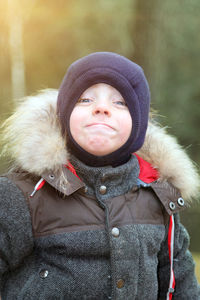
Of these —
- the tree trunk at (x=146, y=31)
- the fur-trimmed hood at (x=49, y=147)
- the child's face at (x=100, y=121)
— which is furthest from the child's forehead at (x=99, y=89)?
the tree trunk at (x=146, y=31)

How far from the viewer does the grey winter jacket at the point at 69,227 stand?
174 cm

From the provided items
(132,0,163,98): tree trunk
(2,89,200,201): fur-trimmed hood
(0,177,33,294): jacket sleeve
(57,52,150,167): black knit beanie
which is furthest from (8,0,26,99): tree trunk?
(0,177,33,294): jacket sleeve

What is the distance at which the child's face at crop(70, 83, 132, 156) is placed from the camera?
71.7 inches

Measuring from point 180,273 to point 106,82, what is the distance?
106 cm

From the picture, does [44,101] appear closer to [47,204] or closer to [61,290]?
[47,204]

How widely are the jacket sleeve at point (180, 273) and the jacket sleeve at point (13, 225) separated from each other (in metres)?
0.76

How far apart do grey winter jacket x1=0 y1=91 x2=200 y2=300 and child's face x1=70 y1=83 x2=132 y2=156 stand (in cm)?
11

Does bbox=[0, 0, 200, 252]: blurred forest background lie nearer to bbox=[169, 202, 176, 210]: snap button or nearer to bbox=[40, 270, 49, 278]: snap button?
bbox=[169, 202, 176, 210]: snap button

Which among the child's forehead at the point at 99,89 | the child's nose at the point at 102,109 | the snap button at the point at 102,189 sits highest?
the child's forehead at the point at 99,89

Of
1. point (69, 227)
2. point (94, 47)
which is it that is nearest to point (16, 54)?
point (94, 47)

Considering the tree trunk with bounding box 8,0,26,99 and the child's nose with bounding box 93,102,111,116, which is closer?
the child's nose with bounding box 93,102,111,116

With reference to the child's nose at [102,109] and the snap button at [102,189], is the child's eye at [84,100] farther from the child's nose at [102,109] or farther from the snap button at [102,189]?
the snap button at [102,189]

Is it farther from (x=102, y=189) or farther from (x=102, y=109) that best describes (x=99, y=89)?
(x=102, y=189)

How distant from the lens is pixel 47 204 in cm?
178
